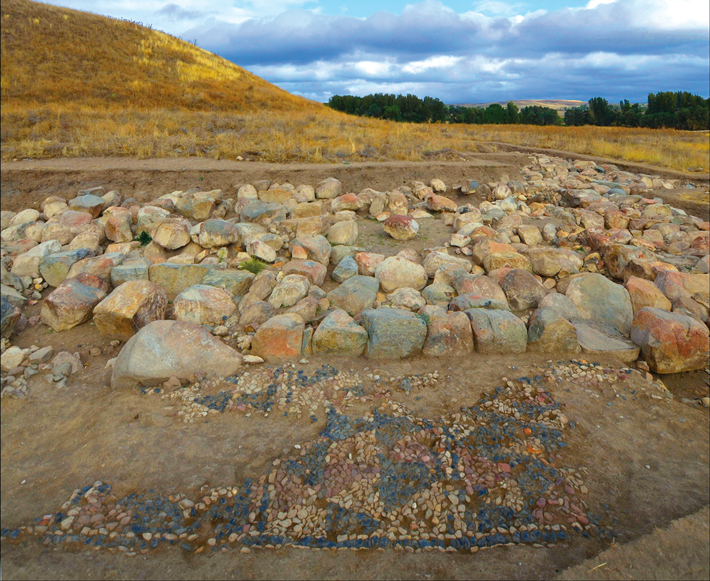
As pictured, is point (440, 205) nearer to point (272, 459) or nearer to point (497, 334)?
point (497, 334)

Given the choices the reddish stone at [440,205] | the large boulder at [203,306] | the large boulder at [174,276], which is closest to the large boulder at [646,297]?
the reddish stone at [440,205]

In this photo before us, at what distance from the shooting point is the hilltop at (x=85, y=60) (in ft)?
9.27

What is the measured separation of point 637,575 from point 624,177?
1651 centimetres

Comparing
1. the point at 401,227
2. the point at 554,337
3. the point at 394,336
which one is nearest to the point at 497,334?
the point at 554,337

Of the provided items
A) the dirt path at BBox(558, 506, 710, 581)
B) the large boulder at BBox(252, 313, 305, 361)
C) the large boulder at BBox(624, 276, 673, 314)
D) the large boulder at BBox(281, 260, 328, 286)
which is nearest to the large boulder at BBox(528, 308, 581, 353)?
the large boulder at BBox(624, 276, 673, 314)

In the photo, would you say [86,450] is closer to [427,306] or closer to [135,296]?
[135,296]

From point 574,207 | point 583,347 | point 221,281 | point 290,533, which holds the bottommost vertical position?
point 290,533

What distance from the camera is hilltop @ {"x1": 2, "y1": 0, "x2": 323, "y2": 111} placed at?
111 inches

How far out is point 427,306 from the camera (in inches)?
238

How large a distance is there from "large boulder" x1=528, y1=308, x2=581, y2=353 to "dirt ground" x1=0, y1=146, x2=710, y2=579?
0.77 ft

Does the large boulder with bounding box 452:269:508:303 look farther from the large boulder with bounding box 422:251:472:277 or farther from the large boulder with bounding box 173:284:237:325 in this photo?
the large boulder with bounding box 173:284:237:325

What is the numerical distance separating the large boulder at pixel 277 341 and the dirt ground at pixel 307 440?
1.00 feet

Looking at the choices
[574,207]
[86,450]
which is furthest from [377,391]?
[574,207]

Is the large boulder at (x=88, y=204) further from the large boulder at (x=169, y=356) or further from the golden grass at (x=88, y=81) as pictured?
the large boulder at (x=169, y=356)
